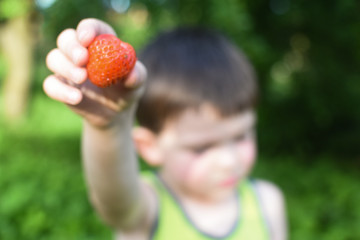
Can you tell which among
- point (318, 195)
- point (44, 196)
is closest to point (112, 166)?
point (44, 196)

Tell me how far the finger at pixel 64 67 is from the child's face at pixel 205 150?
65 centimetres

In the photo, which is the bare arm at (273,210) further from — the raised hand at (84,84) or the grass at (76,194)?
the grass at (76,194)

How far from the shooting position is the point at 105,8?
300 cm

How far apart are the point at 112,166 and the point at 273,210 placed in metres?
0.85

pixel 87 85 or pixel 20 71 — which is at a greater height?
pixel 87 85

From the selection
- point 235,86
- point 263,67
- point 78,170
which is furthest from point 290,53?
point 235,86

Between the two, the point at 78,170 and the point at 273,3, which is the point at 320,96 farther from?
the point at 78,170

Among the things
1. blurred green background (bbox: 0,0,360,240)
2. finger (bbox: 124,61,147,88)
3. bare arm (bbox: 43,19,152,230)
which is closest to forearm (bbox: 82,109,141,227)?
bare arm (bbox: 43,19,152,230)

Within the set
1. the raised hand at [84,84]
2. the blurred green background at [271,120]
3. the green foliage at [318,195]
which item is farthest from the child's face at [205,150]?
the green foliage at [318,195]

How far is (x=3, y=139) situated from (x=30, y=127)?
5.26 feet

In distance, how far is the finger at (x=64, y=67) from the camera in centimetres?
75

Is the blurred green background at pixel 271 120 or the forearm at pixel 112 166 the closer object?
the forearm at pixel 112 166

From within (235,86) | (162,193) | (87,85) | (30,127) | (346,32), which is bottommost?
(30,127)

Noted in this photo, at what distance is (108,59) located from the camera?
2.45 ft
